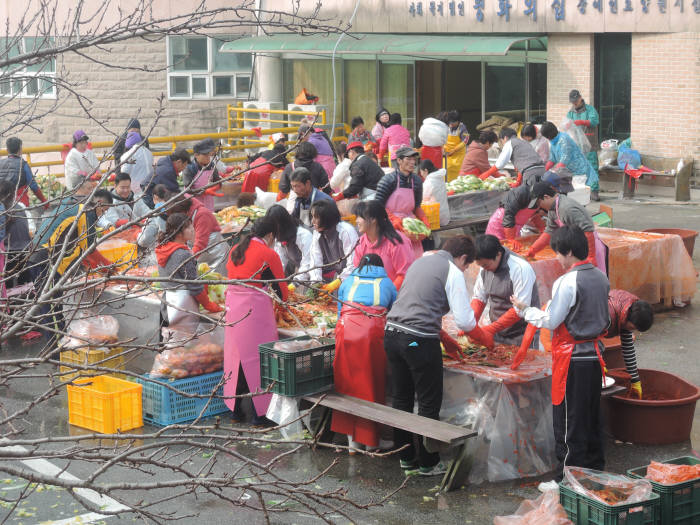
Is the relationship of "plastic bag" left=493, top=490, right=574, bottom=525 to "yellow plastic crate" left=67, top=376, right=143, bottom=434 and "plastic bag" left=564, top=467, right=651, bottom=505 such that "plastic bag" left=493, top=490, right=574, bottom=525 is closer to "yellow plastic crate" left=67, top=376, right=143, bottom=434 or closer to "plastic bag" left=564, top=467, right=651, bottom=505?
"plastic bag" left=564, top=467, right=651, bottom=505

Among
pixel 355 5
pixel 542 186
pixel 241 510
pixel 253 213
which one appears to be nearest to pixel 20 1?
pixel 355 5

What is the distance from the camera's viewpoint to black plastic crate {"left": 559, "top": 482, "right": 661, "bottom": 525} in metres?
6.31

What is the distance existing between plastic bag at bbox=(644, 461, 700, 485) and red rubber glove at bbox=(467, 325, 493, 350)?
181 cm

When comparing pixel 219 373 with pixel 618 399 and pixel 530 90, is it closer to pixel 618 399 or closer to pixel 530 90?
pixel 618 399

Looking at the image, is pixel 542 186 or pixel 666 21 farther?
pixel 666 21

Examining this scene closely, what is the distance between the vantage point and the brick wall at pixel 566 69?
21.9 m

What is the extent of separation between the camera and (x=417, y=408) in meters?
8.42

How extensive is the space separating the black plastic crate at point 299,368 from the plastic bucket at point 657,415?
2.34 metres

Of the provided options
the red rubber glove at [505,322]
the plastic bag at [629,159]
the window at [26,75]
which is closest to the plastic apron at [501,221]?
the red rubber glove at [505,322]

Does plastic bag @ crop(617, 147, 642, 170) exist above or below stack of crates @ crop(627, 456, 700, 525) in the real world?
above

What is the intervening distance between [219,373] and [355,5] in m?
18.5

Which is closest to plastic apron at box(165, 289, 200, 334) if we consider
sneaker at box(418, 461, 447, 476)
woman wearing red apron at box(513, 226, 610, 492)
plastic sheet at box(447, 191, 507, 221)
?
sneaker at box(418, 461, 447, 476)

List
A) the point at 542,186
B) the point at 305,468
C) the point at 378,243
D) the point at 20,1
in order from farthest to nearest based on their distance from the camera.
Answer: the point at 20,1 → the point at 542,186 → the point at 378,243 → the point at 305,468

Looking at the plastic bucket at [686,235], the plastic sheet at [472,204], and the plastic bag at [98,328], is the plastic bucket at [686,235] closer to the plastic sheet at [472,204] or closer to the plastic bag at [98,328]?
the plastic sheet at [472,204]
